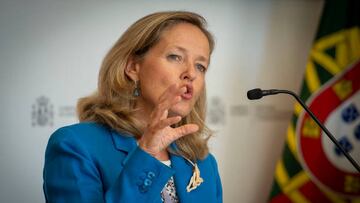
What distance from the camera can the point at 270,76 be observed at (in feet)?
8.70

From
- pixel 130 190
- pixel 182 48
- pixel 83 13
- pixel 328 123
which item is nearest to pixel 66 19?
pixel 83 13

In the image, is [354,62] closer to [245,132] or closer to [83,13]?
[245,132]

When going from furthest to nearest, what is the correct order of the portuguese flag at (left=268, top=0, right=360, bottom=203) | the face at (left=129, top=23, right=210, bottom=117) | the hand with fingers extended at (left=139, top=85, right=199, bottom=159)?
the portuguese flag at (left=268, top=0, right=360, bottom=203), the face at (left=129, top=23, right=210, bottom=117), the hand with fingers extended at (left=139, top=85, right=199, bottom=159)

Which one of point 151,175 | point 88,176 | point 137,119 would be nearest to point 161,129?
point 151,175

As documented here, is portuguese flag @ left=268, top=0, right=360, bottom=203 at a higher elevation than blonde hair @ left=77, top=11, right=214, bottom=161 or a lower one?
lower

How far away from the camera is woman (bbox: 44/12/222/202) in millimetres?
1064

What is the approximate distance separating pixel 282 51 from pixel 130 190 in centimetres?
199

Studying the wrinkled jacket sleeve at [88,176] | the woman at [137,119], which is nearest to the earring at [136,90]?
the woman at [137,119]

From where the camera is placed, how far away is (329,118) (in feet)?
7.93

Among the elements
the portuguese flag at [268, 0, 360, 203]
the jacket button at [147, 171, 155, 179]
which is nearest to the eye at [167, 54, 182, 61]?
the jacket button at [147, 171, 155, 179]

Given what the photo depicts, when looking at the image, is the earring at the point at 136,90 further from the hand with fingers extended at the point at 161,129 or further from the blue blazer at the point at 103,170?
the hand with fingers extended at the point at 161,129

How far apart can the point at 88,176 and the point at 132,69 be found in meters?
0.44

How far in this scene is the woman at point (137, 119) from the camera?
106 cm

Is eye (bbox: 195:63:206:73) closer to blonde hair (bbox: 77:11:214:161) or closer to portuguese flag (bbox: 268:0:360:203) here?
blonde hair (bbox: 77:11:214:161)
